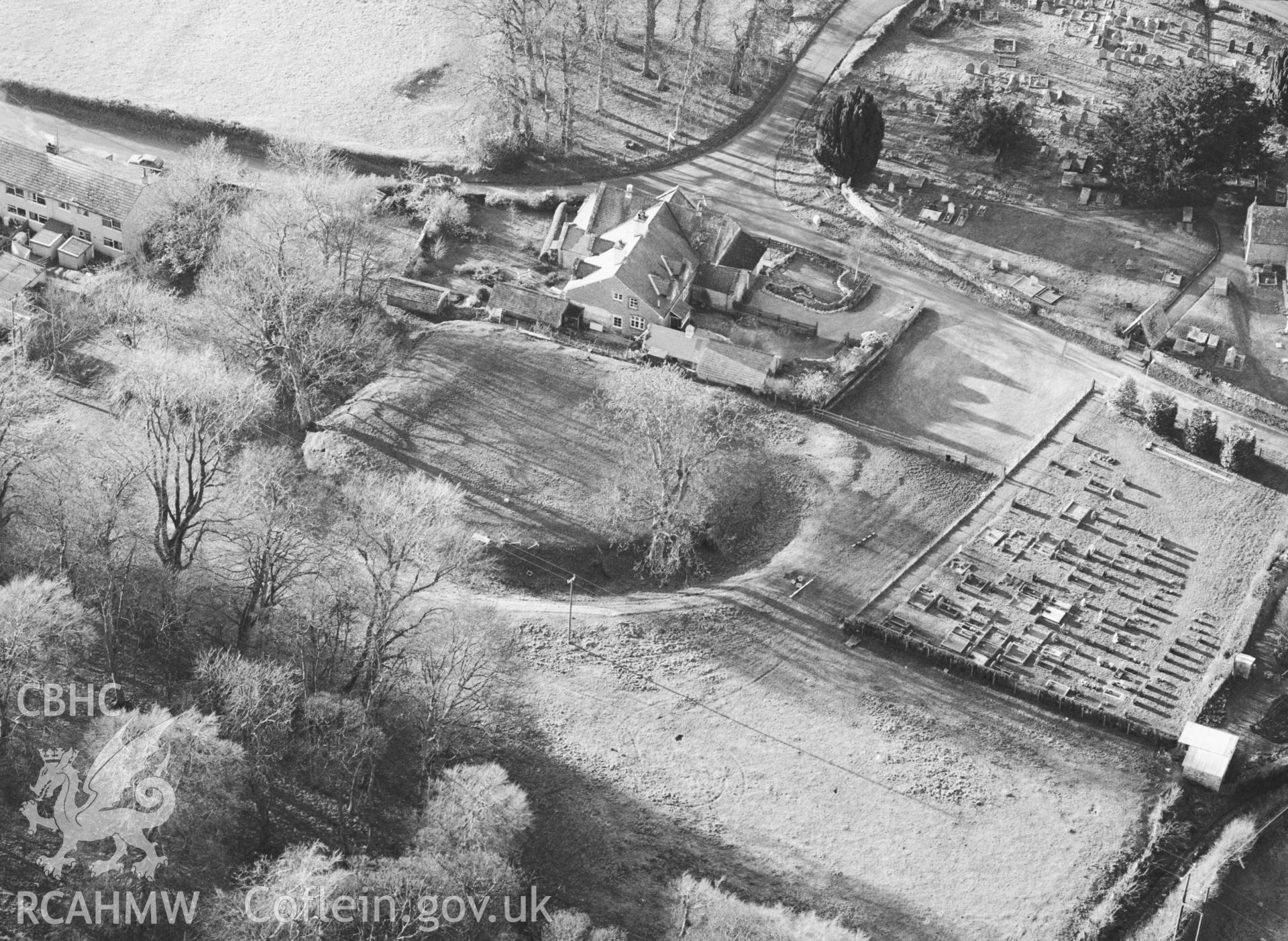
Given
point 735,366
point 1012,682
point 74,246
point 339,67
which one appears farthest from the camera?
point 339,67

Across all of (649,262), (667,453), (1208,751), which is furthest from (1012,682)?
(649,262)

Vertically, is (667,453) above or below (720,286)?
below

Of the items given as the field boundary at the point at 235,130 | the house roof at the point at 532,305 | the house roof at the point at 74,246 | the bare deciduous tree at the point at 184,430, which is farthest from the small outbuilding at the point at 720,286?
the house roof at the point at 74,246

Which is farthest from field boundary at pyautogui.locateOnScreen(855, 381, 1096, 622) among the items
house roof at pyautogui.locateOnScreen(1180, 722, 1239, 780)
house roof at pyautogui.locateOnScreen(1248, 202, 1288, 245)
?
house roof at pyautogui.locateOnScreen(1248, 202, 1288, 245)

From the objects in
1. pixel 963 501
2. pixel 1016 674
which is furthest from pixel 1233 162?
pixel 1016 674

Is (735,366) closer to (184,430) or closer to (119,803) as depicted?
(184,430)

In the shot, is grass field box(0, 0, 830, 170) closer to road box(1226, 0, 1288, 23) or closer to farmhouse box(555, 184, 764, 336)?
farmhouse box(555, 184, 764, 336)

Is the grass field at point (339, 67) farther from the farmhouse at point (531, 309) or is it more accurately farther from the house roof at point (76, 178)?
the farmhouse at point (531, 309)

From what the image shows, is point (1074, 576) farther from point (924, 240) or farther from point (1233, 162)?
point (1233, 162)

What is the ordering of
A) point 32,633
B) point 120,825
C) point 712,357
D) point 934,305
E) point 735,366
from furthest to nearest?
1. point 934,305
2. point 712,357
3. point 735,366
4. point 32,633
5. point 120,825
